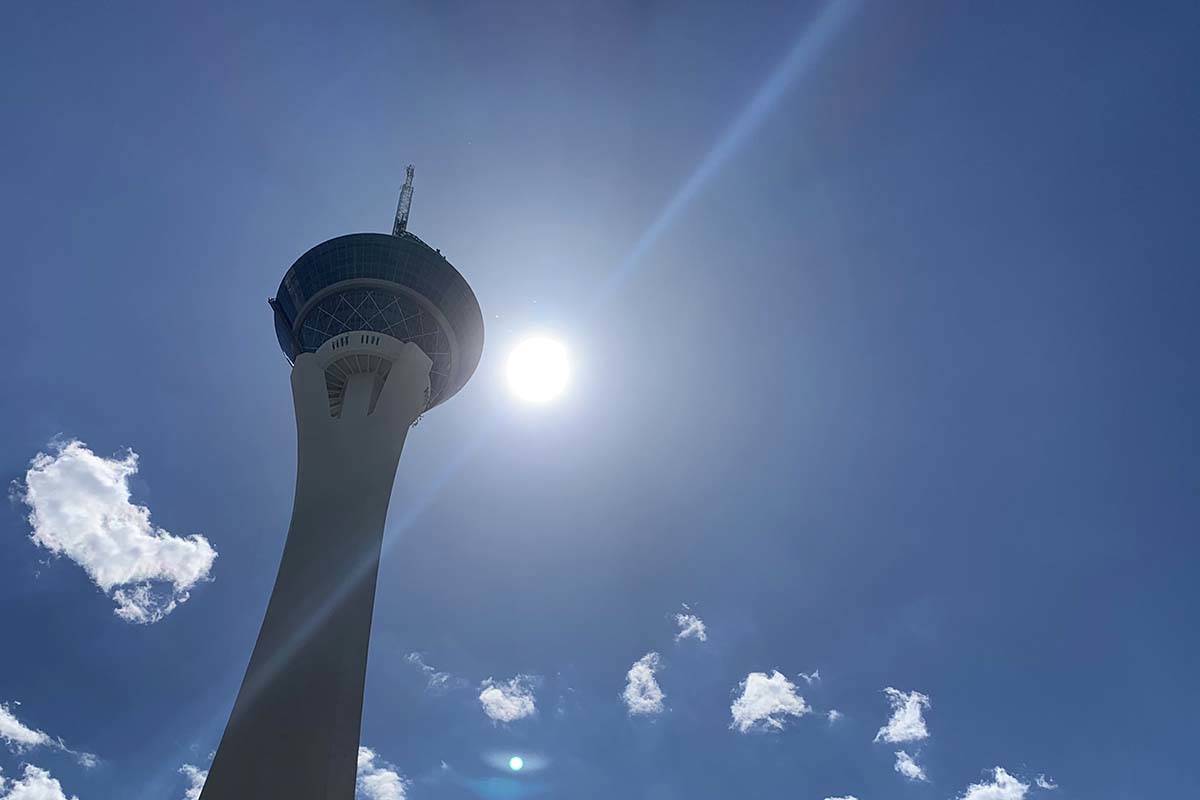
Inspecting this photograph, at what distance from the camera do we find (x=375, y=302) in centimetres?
6575

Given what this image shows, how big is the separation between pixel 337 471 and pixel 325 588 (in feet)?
29.9

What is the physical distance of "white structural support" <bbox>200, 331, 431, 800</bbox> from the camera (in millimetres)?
42062

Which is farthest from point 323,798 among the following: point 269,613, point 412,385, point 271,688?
point 412,385

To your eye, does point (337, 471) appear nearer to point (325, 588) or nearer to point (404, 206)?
point (325, 588)

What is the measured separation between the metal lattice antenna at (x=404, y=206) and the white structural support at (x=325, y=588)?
66.0 ft

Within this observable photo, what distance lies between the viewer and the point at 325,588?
156ft

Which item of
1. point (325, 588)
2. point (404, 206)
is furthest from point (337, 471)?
point (404, 206)

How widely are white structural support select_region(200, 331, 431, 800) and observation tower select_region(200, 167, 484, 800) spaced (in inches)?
3.4

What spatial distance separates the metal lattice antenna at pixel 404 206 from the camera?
77.5m

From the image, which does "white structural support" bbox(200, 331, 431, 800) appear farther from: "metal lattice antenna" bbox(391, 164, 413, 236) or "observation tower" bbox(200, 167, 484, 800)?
"metal lattice antenna" bbox(391, 164, 413, 236)

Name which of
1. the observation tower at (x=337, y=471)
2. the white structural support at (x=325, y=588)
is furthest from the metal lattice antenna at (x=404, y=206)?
the white structural support at (x=325, y=588)

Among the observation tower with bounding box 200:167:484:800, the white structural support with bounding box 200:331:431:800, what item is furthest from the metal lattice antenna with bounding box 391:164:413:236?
the white structural support with bounding box 200:331:431:800

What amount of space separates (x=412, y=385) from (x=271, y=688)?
25861 millimetres

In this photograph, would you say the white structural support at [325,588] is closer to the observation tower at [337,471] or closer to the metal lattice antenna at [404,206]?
the observation tower at [337,471]
